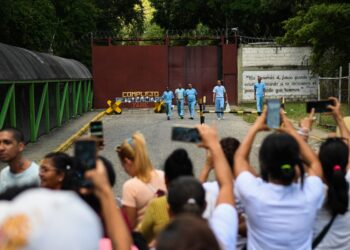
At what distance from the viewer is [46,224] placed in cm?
158

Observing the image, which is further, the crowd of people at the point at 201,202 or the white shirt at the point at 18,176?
the white shirt at the point at 18,176

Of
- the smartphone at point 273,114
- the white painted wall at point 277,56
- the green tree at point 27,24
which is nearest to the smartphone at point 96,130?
the smartphone at point 273,114

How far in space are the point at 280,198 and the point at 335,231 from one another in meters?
0.77

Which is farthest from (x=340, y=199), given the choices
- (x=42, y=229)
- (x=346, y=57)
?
(x=346, y=57)

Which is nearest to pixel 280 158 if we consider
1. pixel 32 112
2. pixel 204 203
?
pixel 204 203

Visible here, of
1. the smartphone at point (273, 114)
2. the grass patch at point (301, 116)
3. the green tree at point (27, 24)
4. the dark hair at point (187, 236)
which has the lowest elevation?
the grass patch at point (301, 116)

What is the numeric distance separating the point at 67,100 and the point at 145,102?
1050 cm

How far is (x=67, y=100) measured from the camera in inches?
980

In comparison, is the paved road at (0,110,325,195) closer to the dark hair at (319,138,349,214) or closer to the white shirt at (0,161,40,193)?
the white shirt at (0,161,40,193)

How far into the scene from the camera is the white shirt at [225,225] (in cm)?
299

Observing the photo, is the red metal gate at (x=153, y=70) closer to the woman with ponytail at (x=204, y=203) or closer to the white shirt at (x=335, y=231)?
the white shirt at (x=335, y=231)

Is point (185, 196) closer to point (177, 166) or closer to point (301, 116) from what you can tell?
point (177, 166)

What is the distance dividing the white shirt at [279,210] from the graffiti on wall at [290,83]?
3113 cm

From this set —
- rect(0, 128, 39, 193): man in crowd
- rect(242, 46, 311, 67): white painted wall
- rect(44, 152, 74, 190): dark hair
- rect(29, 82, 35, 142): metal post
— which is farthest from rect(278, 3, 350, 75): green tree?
rect(44, 152, 74, 190): dark hair
